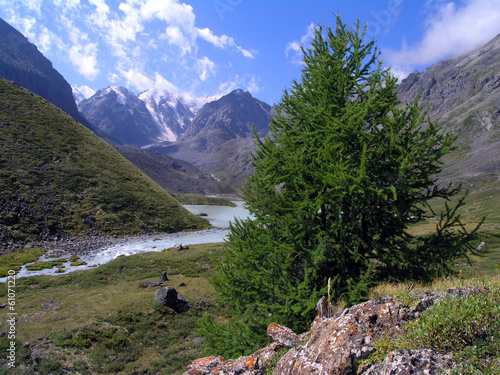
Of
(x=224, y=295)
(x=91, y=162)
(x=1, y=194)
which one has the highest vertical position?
(x=91, y=162)

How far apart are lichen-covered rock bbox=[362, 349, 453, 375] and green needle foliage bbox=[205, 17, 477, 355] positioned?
11.6ft

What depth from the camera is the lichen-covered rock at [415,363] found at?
3.61 metres

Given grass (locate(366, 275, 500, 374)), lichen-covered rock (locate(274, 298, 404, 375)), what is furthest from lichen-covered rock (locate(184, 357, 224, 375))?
grass (locate(366, 275, 500, 374))

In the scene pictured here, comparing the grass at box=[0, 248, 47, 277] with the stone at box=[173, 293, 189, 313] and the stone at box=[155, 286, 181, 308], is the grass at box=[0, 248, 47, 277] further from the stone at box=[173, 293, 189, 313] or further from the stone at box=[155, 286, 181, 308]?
the stone at box=[173, 293, 189, 313]

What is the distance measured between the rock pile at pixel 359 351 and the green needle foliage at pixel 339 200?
1931 millimetres

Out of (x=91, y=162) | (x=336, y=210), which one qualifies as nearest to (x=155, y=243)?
(x=91, y=162)

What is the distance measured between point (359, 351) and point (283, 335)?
3.31 m

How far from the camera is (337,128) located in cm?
791

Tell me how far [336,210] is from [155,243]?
211ft

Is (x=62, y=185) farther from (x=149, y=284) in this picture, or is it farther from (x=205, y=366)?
(x=205, y=366)

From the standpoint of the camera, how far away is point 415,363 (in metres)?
3.78

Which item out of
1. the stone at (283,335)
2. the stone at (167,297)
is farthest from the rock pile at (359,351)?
the stone at (167,297)

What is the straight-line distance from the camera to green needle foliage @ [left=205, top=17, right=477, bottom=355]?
7.82 m

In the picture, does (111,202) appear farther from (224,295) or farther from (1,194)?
(224,295)
